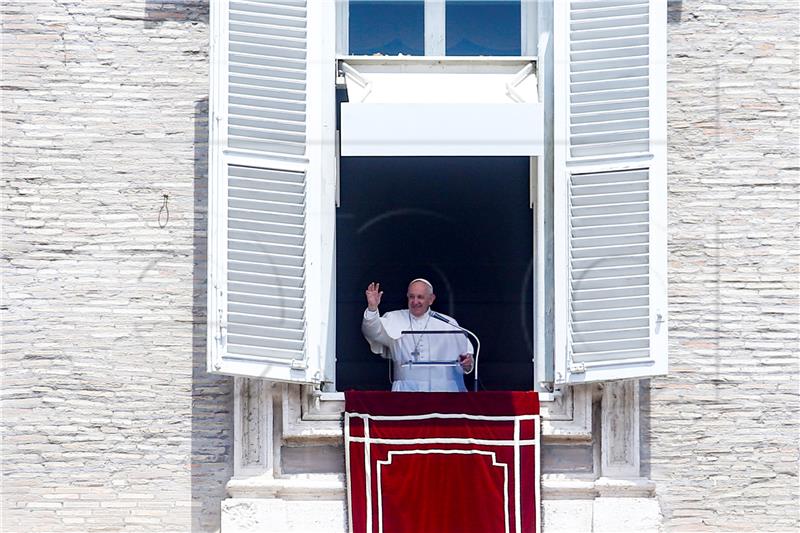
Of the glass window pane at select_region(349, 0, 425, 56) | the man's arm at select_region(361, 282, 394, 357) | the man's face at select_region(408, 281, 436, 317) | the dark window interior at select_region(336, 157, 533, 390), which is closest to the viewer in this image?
the man's arm at select_region(361, 282, 394, 357)

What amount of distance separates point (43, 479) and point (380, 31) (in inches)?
109

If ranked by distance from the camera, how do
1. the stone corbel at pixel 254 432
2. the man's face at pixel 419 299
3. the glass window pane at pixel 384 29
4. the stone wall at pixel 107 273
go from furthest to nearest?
the man's face at pixel 419 299
the glass window pane at pixel 384 29
the stone wall at pixel 107 273
the stone corbel at pixel 254 432

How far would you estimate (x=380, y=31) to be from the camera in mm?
9250

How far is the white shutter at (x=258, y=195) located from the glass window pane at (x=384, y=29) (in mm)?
604

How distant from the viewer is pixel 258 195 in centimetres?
856

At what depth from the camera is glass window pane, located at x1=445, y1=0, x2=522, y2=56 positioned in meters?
9.25

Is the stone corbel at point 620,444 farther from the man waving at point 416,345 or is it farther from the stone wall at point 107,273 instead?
the stone wall at point 107,273

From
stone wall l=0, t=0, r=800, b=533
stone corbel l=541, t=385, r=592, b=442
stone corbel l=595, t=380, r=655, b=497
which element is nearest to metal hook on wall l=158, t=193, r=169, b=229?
stone wall l=0, t=0, r=800, b=533

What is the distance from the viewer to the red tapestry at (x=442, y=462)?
8516 millimetres

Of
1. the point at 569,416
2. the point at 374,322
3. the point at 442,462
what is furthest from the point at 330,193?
the point at 569,416

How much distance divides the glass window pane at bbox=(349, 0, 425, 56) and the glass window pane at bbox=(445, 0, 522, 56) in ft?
0.55

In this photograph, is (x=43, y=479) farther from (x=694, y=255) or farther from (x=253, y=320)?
(x=694, y=255)

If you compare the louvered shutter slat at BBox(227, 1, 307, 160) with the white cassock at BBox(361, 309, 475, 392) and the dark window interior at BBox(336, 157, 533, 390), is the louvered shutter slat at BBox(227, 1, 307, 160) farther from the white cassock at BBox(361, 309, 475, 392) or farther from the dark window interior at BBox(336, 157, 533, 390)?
the dark window interior at BBox(336, 157, 533, 390)

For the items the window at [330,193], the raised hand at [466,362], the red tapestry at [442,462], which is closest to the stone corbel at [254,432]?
the window at [330,193]
